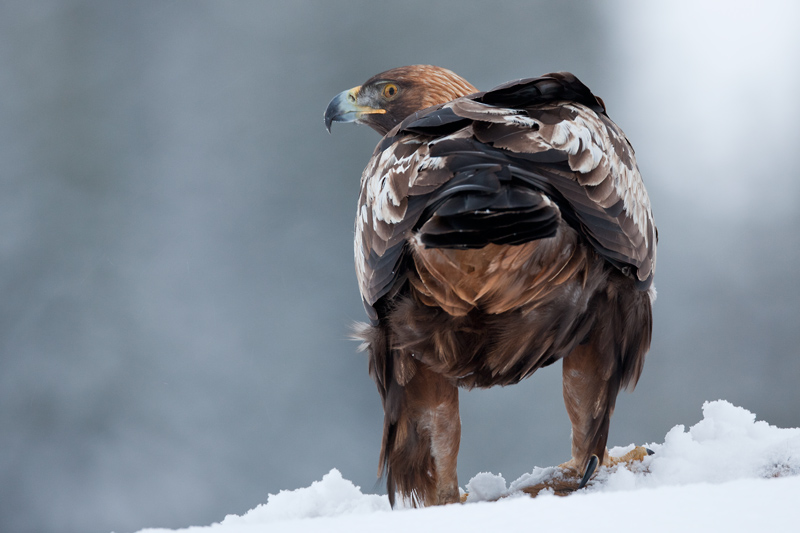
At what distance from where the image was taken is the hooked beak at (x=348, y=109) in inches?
124

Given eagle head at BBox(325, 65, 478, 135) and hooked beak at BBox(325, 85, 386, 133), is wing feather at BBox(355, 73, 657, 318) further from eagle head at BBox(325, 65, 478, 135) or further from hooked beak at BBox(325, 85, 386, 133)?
hooked beak at BBox(325, 85, 386, 133)

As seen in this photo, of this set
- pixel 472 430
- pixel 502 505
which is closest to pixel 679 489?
pixel 502 505

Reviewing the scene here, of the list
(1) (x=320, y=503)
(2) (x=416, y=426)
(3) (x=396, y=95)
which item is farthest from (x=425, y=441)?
(3) (x=396, y=95)

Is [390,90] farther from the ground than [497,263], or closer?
farther from the ground

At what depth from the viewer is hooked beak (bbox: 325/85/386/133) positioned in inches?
124

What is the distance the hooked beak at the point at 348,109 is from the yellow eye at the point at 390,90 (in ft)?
0.28

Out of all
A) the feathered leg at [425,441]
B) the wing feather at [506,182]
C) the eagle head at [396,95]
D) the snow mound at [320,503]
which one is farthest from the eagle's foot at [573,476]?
the eagle head at [396,95]

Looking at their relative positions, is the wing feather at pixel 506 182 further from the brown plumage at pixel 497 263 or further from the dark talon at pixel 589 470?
the dark talon at pixel 589 470

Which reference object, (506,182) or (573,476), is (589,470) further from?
(506,182)

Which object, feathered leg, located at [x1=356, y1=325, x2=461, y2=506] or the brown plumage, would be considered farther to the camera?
feathered leg, located at [x1=356, y1=325, x2=461, y2=506]

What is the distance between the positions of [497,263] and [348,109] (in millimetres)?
1860

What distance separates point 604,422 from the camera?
7.13 ft

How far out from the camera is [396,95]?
3125 mm

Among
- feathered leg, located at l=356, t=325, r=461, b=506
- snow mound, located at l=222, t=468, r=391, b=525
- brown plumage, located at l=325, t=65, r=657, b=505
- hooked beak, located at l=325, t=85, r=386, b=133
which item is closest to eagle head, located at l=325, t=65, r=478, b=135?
hooked beak, located at l=325, t=85, r=386, b=133
